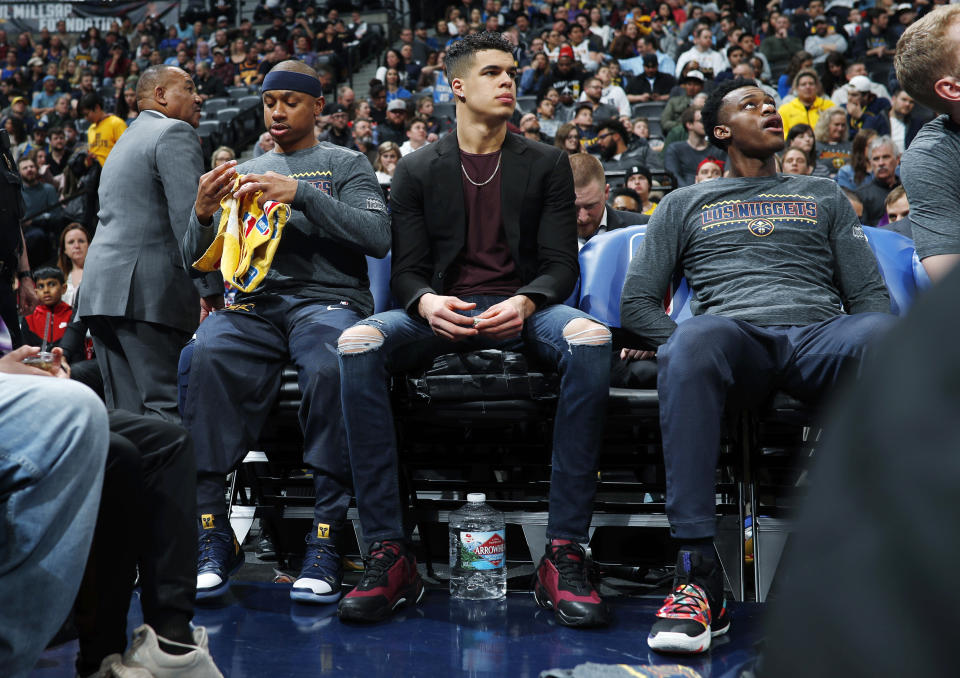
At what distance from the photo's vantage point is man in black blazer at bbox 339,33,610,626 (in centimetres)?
254

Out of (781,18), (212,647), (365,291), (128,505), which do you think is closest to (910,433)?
(128,505)

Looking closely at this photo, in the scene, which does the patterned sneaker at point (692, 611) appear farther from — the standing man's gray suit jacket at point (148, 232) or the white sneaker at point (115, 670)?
the standing man's gray suit jacket at point (148, 232)

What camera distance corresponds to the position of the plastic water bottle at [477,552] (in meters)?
2.62

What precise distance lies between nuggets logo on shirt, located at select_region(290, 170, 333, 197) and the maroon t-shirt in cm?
49

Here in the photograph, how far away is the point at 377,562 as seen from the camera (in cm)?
256

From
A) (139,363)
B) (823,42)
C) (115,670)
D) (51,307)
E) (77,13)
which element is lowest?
(51,307)

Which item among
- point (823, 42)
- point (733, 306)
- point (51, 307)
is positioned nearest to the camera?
point (733, 306)

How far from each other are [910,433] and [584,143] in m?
8.35

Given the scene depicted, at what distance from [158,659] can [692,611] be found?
3.80 ft

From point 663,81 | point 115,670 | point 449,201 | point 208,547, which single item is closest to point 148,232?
point 449,201

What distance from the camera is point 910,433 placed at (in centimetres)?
32

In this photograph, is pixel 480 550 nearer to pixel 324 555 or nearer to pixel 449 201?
pixel 324 555

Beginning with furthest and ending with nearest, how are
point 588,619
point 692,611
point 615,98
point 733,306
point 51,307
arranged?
point 615,98
point 51,307
point 733,306
point 588,619
point 692,611

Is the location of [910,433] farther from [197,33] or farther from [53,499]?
[197,33]
